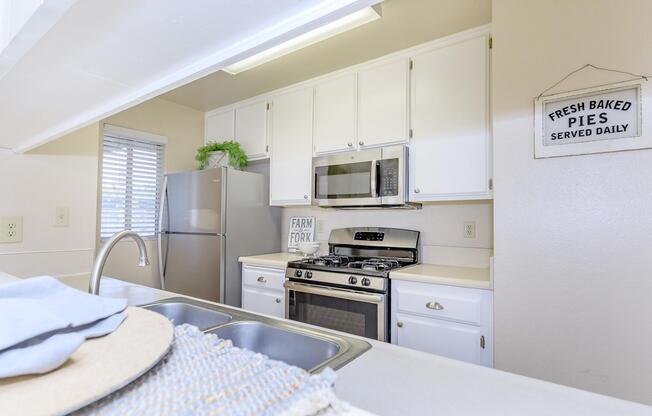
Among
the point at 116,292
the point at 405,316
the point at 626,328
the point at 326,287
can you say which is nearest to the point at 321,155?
the point at 326,287

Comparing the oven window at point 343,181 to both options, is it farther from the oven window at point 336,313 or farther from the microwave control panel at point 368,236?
the oven window at point 336,313

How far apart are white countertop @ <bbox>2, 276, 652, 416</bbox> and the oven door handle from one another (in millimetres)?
1209

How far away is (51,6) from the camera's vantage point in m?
0.57

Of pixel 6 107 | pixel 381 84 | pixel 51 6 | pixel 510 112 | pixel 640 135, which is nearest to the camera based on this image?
pixel 51 6

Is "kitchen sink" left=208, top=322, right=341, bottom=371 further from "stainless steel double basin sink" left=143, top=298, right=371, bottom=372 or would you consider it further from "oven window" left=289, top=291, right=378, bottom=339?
"oven window" left=289, top=291, right=378, bottom=339

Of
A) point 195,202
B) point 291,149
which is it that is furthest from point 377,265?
point 195,202

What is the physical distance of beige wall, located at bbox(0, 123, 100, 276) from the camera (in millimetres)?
2008

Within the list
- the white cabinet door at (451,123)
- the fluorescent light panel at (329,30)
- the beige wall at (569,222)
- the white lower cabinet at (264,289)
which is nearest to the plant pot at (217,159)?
the white lower cabinet at (264,289)

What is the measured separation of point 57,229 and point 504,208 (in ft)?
8.69

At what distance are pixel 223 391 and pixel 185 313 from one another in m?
0.83

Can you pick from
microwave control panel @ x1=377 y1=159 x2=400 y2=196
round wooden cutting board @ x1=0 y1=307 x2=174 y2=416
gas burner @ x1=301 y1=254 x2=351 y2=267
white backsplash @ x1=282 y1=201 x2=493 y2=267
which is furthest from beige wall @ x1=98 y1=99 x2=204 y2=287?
round wooden cutting board @ x1=0 y1=307 x2=174 y2=416

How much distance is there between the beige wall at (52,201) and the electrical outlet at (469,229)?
8.43 feet

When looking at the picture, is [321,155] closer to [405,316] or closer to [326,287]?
[326,287]

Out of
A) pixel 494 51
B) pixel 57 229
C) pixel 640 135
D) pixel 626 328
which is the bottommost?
pixel 626 328
